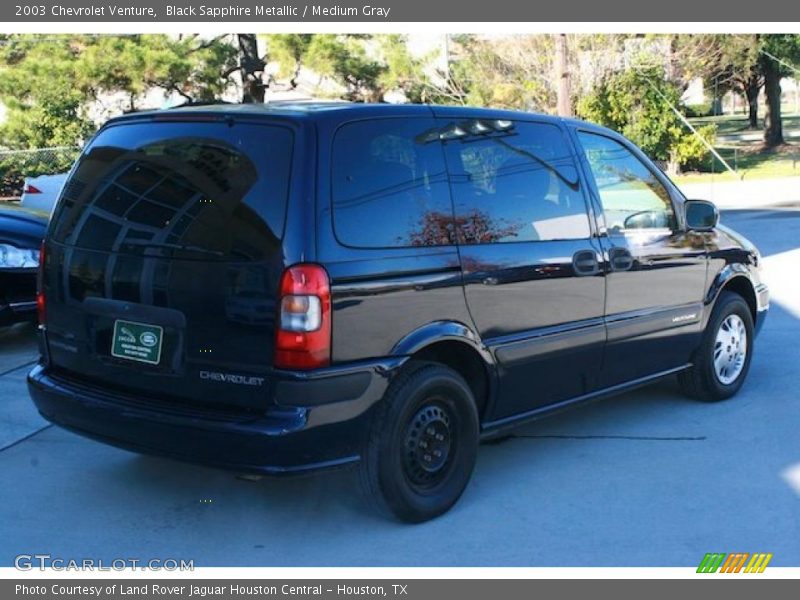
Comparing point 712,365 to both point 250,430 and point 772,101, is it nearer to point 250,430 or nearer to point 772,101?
point 250,430

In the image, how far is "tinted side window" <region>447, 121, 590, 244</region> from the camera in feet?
15.2

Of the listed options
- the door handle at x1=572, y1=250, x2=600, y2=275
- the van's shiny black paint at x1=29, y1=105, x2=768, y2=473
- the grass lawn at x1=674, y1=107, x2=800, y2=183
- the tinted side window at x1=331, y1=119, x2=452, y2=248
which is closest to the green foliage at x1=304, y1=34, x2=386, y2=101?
the grass lawn at x1=674, y1=107, x2=800, y2=183

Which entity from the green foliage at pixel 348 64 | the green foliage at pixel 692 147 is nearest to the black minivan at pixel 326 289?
the green foliage at pixel 348 64

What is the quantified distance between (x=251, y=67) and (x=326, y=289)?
54.8 feet

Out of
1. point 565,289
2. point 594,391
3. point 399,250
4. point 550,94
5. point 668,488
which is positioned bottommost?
point 668,488

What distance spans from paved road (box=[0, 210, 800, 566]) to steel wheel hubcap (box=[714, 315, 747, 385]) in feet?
1.12

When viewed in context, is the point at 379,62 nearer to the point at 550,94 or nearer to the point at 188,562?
the point at 550,94

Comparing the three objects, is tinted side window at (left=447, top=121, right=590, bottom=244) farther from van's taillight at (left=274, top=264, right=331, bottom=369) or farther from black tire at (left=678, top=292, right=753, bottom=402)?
black tire at (left=678, top=292, right=753, bottom=402)

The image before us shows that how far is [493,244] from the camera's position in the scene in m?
4.68

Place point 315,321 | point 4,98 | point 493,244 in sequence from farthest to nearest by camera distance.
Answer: point 4,98 → point 493,244 → point 315,321

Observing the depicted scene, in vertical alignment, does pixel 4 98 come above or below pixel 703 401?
above

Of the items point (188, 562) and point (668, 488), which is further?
point (668, 488)

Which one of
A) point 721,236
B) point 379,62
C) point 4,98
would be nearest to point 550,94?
point 379,62

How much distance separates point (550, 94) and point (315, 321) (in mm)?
25198
